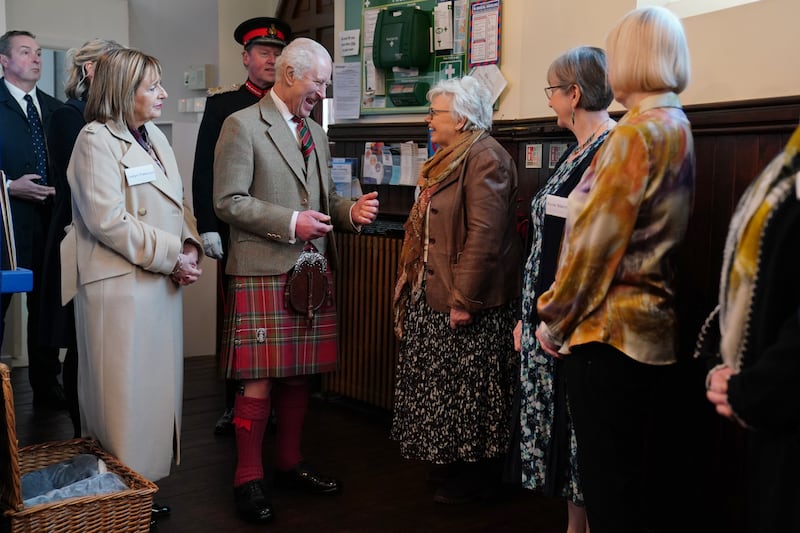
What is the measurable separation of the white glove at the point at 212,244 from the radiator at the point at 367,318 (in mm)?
595

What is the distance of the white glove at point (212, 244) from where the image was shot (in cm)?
342

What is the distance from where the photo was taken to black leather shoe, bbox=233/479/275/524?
8.89 feet

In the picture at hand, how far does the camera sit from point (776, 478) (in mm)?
1296

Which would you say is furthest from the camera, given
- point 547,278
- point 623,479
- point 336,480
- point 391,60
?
point 391,60

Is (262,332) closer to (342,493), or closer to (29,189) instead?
(342,493)

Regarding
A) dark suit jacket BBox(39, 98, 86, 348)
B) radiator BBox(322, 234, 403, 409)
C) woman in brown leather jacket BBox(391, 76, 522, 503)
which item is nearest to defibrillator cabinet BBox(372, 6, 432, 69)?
radiator BBox(322, 234, 403, 409)

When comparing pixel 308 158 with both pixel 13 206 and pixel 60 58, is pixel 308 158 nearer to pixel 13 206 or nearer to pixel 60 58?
pixel 13 206

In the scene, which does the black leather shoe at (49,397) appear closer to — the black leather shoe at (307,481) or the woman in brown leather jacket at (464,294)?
the black leather shoe at (307,481)

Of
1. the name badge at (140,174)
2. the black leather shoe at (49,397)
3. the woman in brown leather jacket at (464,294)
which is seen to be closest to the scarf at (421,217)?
the woman in brown leather jacket at (464,294)

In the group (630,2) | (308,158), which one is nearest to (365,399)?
(308,158)

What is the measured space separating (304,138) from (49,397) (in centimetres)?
224

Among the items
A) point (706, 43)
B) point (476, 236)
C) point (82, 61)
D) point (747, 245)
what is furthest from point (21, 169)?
point (747, 245)

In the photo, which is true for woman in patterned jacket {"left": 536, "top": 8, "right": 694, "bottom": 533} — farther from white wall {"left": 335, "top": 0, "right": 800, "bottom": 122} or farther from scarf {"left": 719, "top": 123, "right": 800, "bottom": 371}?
white wall {"left": 335, "top": 0, "right": 800, "bottom": 122}

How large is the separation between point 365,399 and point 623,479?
2.31 meters
